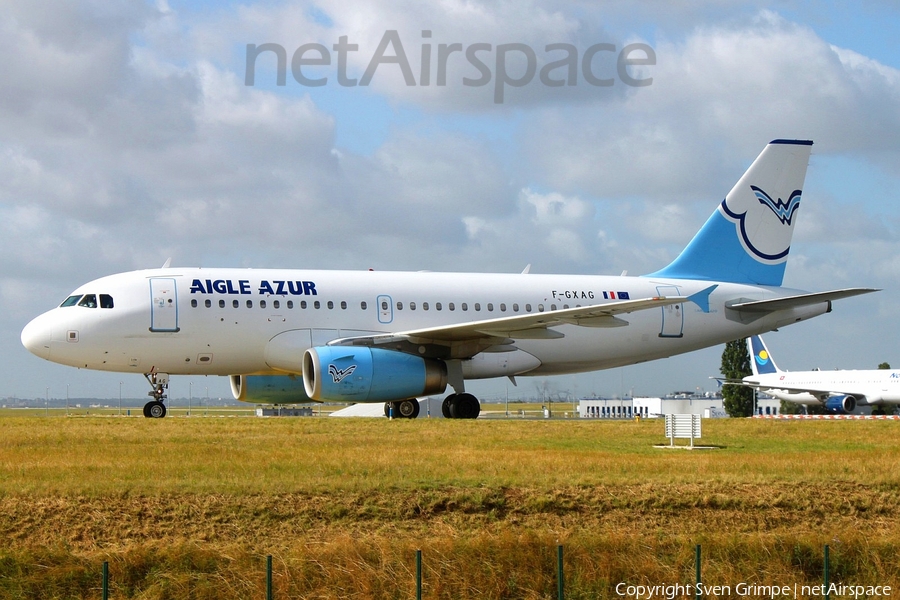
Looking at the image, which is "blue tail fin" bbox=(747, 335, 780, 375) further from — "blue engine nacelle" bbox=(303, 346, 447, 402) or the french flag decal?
"blue engine nacelle" bbox=(303, 346, 447, 402)

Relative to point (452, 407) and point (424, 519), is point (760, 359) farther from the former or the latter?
point (424, 519)

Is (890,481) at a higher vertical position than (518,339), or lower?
lower

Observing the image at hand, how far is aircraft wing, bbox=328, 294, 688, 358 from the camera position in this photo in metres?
28.7

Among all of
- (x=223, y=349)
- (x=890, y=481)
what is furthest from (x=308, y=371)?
(x=890, y=481)

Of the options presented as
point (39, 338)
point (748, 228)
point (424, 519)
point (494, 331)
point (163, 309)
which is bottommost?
point (424, 519)

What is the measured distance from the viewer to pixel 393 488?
16.8 meters

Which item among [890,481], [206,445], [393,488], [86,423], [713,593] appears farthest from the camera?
[86,423]

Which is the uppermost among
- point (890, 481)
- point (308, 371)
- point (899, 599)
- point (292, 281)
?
point (292, 281)

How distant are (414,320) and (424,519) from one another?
1618cm

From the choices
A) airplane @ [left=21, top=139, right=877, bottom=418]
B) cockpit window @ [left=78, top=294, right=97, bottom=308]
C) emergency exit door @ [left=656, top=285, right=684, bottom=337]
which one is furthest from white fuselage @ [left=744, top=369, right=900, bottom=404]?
cockpit window @ [left=78, top=294, right=97, bottom=308]

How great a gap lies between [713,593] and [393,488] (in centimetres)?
487

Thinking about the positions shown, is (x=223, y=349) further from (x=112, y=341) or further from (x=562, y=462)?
(x=562, y=462)

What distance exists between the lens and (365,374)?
28.4m

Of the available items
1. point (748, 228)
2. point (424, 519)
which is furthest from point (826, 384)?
point (424, 519)
